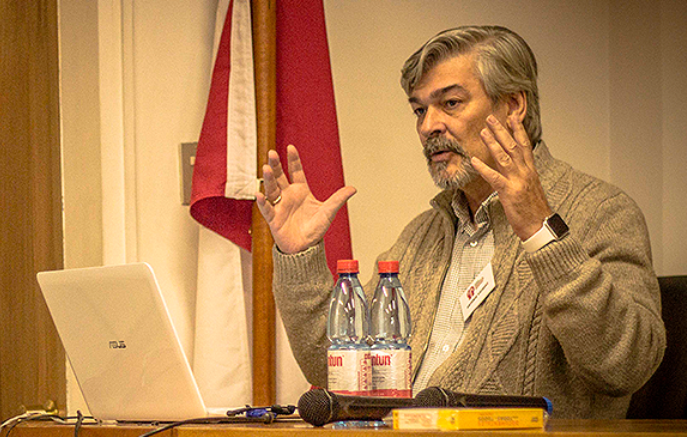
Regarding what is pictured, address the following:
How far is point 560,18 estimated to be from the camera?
2.70m

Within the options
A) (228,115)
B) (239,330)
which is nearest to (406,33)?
(228,115)

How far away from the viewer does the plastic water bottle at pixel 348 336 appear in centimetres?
123

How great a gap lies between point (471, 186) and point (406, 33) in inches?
42.1

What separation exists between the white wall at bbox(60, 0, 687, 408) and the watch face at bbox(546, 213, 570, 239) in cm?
135

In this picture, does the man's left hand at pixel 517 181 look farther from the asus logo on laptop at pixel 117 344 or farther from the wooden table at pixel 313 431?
the asus logo on laptop at pixel 117 344

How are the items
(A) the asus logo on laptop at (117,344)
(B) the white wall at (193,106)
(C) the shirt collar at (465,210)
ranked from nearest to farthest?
(A) the asus logo on laptop at (117,344) < (C) the shirt collar at (465,210) < (B) the white wall at (193,106)

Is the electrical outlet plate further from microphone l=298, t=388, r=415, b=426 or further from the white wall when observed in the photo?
microphone l=298, t=388, r=415, b=426

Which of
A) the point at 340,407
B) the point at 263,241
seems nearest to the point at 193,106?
the point at 263,241

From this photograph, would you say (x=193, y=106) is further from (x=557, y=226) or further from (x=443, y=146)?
(x=557, y=226)

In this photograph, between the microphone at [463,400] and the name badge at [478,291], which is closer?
the microphone at [463,400]

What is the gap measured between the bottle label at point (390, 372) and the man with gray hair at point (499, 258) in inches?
12.6

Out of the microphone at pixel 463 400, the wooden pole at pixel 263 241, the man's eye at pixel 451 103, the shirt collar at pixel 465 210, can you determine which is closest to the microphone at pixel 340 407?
the microphone at pixel 463 400

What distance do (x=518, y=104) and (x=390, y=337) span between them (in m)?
0.77

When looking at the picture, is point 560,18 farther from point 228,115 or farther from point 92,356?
point 92,356
